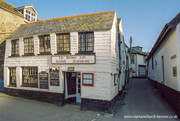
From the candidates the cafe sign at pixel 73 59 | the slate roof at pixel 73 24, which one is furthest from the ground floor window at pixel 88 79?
the slate roof at pixel 73 24

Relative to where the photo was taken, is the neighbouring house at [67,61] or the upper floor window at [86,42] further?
the upper floor window at [86,42]

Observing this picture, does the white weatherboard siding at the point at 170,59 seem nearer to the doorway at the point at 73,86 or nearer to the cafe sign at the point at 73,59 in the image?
the cafe sign at the point at 73,59

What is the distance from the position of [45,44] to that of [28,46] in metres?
1.94

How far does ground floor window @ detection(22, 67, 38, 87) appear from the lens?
11.1 meters

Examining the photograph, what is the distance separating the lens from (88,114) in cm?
814

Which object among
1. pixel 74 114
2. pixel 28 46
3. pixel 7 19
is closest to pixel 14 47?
pixel 28 46

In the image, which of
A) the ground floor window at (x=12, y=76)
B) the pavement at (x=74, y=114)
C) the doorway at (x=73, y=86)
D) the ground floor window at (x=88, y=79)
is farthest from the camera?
the ground floor window at (x=12, y=76)

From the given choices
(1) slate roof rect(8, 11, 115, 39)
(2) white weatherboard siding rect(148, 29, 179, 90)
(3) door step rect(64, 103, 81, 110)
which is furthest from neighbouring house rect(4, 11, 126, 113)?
(2) white weatherboard siding rect(148, 29, 179, 90)

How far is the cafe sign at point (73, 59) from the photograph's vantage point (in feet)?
29.3

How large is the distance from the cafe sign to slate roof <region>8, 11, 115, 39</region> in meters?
1.93

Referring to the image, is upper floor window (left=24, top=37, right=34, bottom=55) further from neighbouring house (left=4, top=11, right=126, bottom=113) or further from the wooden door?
the wooden door

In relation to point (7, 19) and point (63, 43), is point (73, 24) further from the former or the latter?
point (7, 19)

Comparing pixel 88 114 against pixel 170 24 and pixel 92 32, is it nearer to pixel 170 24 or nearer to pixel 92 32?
pixel 92 32

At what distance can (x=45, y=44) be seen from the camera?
10.6m
